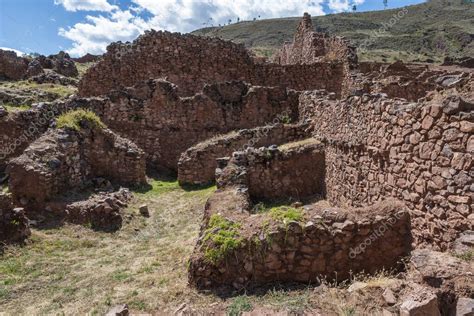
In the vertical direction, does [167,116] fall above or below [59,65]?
below

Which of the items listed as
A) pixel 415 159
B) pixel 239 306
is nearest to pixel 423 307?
pixel 239 306

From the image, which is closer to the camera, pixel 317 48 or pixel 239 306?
pixel 239 306

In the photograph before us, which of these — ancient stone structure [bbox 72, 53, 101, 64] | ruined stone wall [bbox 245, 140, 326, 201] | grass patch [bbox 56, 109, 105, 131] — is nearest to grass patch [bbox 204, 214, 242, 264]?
ruined stone wall [bbox 245, 140, 326, 201]

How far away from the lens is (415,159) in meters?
5.65

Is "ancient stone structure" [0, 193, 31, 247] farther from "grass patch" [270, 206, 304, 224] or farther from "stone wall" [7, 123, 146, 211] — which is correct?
"grass patch" [270, 206, 304, 224]

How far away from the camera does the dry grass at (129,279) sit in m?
4.54

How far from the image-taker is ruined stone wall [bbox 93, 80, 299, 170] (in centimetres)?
1441

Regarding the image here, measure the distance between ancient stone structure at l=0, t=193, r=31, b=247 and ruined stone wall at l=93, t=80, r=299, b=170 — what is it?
22.4 feet

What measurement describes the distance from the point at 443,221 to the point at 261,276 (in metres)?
2.44

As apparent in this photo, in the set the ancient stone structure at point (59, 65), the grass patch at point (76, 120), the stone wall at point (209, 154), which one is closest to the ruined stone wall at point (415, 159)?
the stone wall at point (209, 154)

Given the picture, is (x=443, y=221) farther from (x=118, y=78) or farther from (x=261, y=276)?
(x=118, y=78)

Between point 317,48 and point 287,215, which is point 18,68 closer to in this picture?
point 317,48

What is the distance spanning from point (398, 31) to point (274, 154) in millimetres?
92474

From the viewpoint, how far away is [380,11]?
116375 mm
